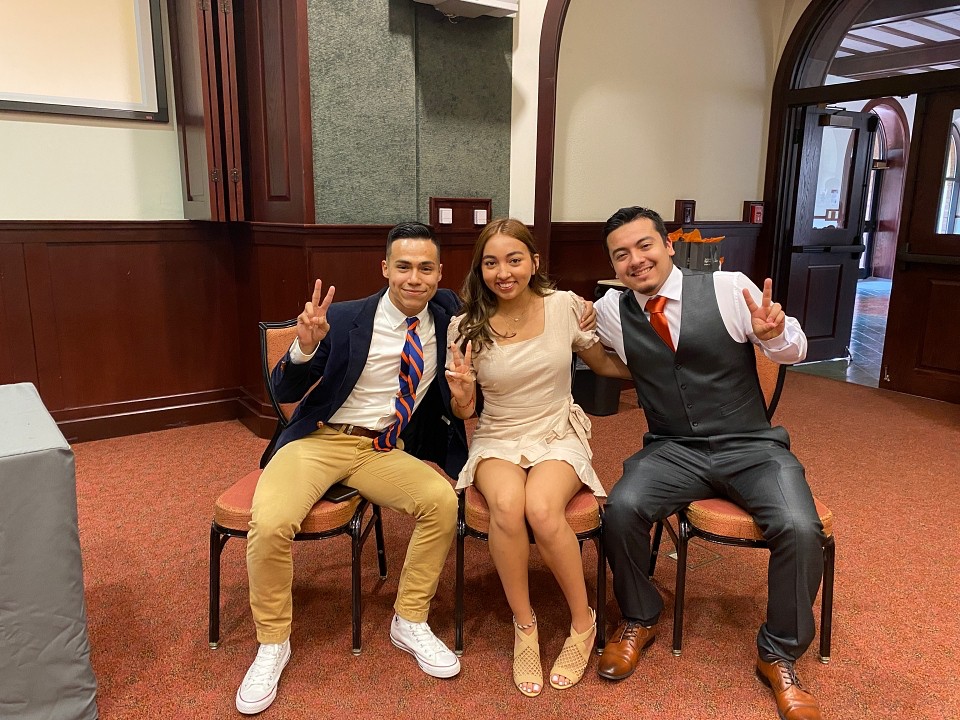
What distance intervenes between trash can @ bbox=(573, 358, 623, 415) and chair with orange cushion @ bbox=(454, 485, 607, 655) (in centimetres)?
226

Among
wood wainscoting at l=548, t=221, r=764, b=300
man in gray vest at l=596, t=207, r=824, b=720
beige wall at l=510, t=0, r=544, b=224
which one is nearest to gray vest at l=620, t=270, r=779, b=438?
man in gray vest at l=596, t=207, r=824, b=720

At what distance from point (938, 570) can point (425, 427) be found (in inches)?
71.6

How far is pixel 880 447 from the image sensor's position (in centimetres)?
377

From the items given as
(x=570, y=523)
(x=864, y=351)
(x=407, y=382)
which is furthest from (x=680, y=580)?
(x=864, y=351)

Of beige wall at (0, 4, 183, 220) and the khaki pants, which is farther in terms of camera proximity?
beige wall at (0, 4, 183, 220)

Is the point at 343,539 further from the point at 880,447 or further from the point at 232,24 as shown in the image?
the point at 880,447

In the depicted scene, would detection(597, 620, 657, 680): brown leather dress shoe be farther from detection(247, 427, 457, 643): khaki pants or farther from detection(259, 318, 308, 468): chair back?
detection(259, 318, 308, 468): chair back

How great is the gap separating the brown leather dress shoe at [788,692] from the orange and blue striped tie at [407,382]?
3.78 ft

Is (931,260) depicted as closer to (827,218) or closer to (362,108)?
(827,218)

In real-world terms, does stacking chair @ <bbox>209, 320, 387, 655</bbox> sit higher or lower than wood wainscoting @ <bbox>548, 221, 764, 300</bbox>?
lower

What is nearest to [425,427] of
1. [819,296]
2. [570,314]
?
[570,314]

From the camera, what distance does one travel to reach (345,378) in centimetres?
206

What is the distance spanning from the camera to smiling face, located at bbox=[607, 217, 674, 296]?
78.7 inches

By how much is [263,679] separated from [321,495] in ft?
1.52
